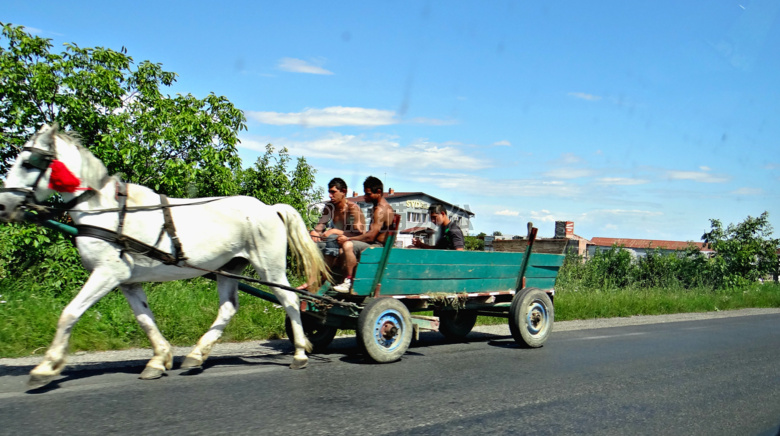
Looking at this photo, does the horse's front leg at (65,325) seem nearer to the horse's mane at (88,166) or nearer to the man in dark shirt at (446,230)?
the horse's mane at (88,166)

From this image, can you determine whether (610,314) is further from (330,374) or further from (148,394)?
(148,394)

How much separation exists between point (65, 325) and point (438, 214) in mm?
4820

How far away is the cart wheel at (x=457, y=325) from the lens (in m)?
9.27

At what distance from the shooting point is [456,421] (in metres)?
4.68

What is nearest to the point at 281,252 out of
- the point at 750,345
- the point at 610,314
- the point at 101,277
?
the point at 101,277

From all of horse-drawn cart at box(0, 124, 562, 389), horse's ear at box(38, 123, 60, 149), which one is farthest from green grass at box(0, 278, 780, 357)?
horse's ear at box(38, 123, 60, 149)

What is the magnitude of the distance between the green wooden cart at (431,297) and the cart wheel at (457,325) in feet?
0.04

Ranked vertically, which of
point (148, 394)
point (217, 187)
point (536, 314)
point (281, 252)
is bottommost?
point (148, 394)

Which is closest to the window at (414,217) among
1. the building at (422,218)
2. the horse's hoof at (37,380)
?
the building at (422,218)

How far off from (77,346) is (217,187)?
481 cm

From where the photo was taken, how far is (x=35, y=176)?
17.6 ft

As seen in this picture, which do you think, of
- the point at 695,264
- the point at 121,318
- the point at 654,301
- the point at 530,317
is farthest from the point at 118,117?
the point at 695,264

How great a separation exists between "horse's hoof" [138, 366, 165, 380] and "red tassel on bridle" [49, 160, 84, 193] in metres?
1.66

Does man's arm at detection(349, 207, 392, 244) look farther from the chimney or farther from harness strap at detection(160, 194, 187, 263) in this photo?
the chimney
